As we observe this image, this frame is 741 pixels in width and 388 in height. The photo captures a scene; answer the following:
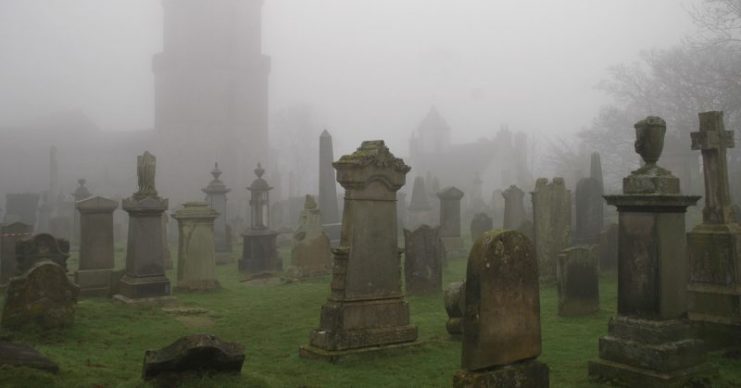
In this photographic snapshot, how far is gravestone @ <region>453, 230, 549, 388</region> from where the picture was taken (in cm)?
476

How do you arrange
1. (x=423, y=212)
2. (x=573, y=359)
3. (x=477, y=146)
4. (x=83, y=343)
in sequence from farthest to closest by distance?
(x=477, y=146) → (x=423, y=212) → (x=83, y=343) → (x=573, y=359)

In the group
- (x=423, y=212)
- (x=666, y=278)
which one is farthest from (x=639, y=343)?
(x=423, y=212)

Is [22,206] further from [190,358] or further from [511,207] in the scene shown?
[190,358]

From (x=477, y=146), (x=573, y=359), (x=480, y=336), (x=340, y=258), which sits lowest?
(x=573, y=359)

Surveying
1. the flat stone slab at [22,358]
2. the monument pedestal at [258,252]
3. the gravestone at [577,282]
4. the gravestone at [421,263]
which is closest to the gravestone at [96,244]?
the monument pedestal at [258,252]

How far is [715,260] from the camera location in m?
7.82

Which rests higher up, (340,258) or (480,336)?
(340,258)

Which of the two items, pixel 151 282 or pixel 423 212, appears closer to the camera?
pixel 151 282

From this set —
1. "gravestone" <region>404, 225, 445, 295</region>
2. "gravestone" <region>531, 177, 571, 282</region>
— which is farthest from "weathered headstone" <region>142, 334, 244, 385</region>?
"gravestone" <region>531, 177, 571, 282</region>

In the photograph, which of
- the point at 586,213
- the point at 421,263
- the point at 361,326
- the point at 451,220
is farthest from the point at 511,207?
the point at 361,326

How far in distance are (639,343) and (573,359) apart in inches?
57.0

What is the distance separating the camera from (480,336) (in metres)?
4.75

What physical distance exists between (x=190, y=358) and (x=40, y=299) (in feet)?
14.1

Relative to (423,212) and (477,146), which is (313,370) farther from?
(477,146)
